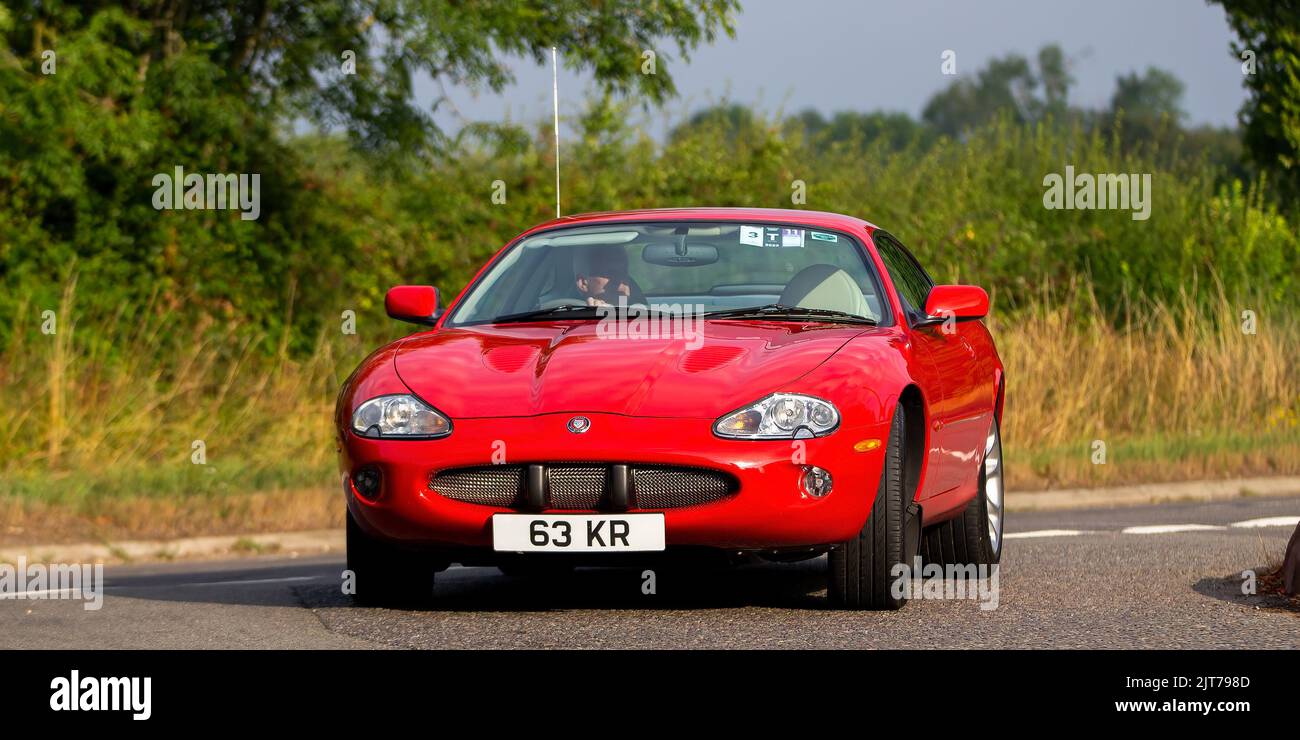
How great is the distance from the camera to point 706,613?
7715 mm

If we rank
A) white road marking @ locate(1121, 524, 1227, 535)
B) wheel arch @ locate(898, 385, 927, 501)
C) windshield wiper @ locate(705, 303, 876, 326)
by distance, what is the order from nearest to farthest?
wheel arch @ locate(898, 385, 927, 501) < windshield wiper @ locate(705, 303, 876, 326) < white road marking @ locate(1121, 524, 1227, 535)

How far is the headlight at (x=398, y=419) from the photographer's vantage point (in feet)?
24.1

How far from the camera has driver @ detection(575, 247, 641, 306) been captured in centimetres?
852

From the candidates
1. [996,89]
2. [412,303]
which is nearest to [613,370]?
[412,303]

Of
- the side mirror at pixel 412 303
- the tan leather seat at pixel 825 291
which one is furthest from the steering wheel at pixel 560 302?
the tan leather seat at pixel 825 291

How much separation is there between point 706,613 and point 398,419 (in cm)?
138

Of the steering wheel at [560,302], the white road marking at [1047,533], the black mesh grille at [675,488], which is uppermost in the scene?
the steering wheel at [560,302]

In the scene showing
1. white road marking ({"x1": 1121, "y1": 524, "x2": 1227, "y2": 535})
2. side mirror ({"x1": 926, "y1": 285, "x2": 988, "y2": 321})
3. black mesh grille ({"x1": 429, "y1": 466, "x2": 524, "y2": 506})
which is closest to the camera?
black mesh grille ({"x1": 429, "y1": 466, "x2": 524, "y2": 506})

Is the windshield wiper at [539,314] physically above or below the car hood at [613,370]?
above

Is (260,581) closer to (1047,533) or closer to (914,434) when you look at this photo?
(914,434)

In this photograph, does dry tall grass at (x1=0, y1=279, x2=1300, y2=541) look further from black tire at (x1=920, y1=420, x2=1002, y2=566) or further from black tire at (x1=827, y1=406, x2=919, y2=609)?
black tire at (x1=827, y1=406, x2=919, y2=609)

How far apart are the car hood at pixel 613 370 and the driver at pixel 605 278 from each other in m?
0.53

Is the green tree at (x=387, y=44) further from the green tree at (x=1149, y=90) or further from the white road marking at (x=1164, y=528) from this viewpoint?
the green tree at (x=1149, y=90)

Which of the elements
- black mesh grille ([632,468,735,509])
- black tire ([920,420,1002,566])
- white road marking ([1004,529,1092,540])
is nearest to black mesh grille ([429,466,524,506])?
black mesh grille ([632,468,735,509])
